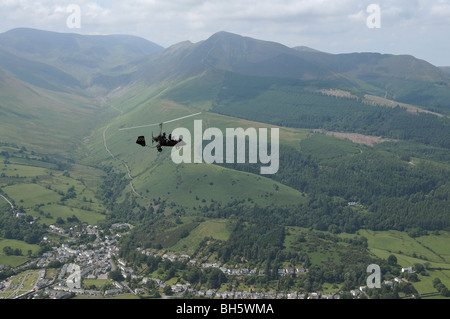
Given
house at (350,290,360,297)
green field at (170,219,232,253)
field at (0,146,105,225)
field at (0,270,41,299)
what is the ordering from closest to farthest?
house at (350,290,360,297) < field at (0,270,41,299) < green field at (170,219,232,253) < field at (0,146,105,225)

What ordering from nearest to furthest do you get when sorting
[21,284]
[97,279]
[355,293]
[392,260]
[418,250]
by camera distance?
[355,293]
[21,284]
[97,279]
[392,260]
[418,250]

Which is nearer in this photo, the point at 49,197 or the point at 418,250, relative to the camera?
the point at 418,250

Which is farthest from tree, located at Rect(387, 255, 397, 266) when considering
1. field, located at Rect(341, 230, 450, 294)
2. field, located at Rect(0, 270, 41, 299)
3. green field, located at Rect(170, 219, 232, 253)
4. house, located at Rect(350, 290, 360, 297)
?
field, located at Rect(0, 270, 41, 299)

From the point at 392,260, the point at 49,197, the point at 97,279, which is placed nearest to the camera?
the point at 97,279

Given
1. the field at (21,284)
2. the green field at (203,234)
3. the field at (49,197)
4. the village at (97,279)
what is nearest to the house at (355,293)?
the village at (97,279)

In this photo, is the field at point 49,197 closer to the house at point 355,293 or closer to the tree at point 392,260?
the house at point 355,293

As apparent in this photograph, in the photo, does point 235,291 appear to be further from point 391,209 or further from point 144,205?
point 391,209

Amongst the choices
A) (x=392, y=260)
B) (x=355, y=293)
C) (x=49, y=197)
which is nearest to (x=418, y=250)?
(x=392, y=260)

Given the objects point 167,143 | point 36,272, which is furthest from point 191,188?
point 167,143

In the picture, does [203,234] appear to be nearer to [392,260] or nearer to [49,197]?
[392,260]

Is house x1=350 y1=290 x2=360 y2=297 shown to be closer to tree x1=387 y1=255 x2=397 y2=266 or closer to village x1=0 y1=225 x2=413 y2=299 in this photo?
village x1=0 y1=225 x2=413 y2=299

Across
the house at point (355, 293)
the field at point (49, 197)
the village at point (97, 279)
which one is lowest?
the village at point (97, 279)
